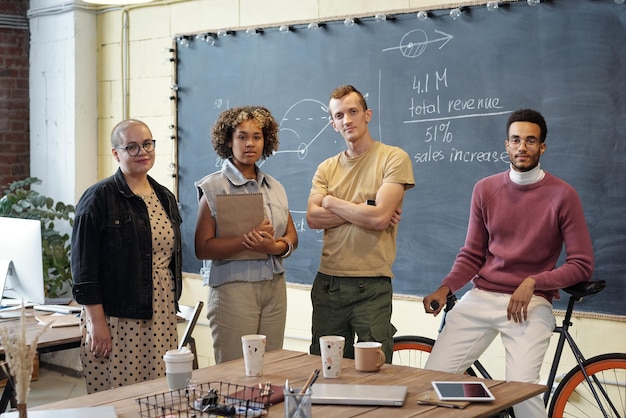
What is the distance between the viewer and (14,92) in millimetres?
5906

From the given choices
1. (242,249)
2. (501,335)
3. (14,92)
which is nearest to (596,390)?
(501,335)

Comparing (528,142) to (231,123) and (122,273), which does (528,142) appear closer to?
(231,123)

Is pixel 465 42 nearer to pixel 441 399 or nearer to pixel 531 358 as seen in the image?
pixel 531 358

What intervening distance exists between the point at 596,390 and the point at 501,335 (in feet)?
1.83

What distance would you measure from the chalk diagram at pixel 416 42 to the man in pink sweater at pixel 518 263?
1.03 metres

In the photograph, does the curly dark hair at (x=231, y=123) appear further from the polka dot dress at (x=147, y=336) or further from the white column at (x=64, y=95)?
the white column at (x=64, y=95)

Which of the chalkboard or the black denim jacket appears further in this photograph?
the chalkboard

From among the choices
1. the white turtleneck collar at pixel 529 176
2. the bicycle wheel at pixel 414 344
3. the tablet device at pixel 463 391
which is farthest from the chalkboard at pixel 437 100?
the tablet device at pixel 463 391

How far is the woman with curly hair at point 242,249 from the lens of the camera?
324 centimetres

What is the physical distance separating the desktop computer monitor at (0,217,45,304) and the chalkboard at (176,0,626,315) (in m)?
1.73

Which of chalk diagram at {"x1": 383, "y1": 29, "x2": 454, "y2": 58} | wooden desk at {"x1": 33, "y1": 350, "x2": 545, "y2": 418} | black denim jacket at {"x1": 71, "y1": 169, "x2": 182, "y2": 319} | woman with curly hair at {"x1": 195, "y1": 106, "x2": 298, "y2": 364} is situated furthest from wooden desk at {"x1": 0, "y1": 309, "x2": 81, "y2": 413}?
chalk diagram at {"x1": 383, "y1": 29, "x2": 454, "y2": 58}

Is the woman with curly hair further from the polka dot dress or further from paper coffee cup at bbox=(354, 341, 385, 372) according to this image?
paper coffee cup at bbox=(354, 341, 385, 372)

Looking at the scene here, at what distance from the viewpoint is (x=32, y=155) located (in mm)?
5926

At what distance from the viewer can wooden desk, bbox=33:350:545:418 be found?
6.88ft
